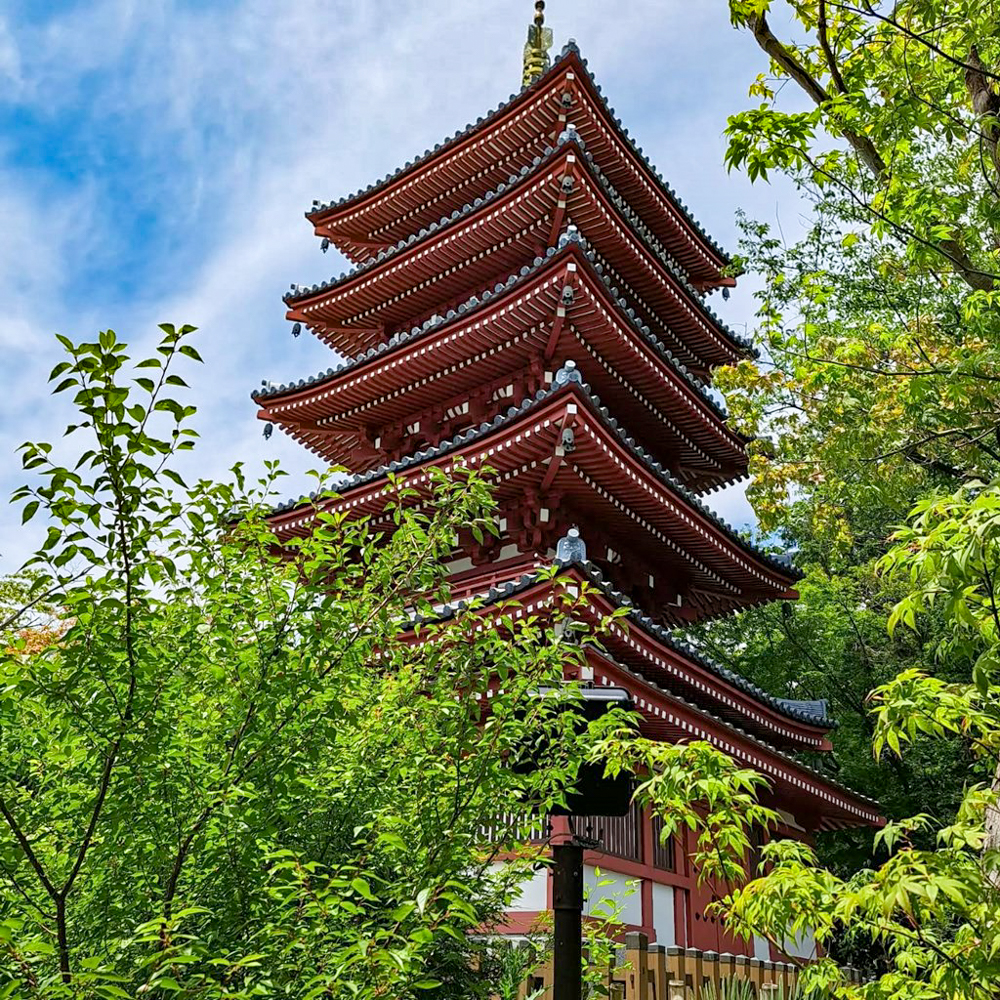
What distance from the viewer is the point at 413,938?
2.39m

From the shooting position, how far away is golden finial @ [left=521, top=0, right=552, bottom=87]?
1653 cm

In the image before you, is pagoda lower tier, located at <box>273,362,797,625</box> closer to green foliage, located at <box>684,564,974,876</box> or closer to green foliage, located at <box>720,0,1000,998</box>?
green foliage, located at <box>720,0,1000,998</box>

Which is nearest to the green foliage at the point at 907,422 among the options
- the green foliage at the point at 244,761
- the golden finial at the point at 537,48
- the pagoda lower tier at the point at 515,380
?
the green foliage at the point at 244,761

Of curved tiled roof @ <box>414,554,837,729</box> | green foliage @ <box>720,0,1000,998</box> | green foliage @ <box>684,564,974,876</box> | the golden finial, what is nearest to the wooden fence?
green foliage @ <box>720,0,1000,998</box>

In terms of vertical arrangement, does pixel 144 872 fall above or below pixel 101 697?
below

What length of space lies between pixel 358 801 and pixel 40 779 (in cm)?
133

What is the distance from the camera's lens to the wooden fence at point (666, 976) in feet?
18.9

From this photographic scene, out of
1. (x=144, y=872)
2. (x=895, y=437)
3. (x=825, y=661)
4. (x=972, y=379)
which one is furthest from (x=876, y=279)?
(x=144, y=872)

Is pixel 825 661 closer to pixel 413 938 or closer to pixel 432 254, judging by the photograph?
pixel 432 254

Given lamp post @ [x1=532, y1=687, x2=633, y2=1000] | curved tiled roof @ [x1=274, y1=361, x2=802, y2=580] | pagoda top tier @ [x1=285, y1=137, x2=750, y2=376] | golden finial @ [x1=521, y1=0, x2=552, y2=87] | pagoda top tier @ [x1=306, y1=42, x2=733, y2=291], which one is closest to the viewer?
lamp post @ [x1=532, y1=687, x2=633, y2=1000]

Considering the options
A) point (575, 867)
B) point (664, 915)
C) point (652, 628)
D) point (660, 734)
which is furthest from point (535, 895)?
point (575, 867)

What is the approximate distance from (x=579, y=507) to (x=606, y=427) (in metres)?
1.55

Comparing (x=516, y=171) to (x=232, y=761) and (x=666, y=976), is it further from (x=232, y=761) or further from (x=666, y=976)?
(x=232, y=761)

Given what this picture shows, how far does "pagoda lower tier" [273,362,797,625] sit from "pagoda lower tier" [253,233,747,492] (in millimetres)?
735
